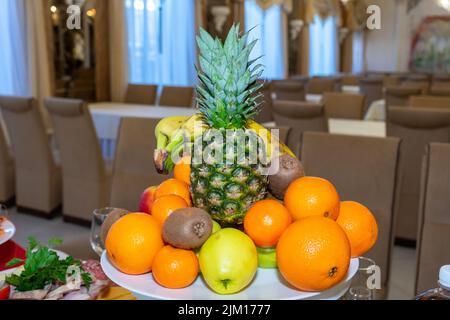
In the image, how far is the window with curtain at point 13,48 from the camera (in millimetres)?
4578

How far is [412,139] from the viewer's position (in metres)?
3.02

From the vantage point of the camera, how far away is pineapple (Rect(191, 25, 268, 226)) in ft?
2.44

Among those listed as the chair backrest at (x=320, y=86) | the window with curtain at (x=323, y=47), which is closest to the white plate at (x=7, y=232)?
the chair backrest at (x=320, y=86)

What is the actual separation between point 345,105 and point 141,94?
2.15m

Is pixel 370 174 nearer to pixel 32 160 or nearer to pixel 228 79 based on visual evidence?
pixel 228 79

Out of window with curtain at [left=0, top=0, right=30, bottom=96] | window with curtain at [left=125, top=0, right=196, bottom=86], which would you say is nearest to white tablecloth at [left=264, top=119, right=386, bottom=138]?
window with curtain at [left=0, top=0, right=30, bottom=96]

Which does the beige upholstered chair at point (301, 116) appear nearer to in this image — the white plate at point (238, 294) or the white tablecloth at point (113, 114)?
the white tablecloth at point (113, 114)

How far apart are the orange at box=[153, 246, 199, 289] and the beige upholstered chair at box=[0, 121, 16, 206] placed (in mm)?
3273

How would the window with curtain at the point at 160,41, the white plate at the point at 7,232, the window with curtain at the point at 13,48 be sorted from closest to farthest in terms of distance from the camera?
the white plate at the point at 7,232 < the window with curtain at the point at 13,48 < the window with curtain at the point at 160,41

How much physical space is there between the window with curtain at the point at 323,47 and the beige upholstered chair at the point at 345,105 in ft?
22.4

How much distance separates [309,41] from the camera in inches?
437

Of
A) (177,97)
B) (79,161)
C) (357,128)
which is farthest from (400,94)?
(79,161)

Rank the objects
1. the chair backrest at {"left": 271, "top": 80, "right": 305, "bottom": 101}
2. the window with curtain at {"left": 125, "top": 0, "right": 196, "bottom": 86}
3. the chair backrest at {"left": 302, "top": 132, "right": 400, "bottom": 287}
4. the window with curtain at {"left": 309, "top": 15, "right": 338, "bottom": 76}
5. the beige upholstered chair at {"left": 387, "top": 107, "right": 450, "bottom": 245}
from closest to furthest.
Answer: the chair backrest at {"left": 302, "top": 132, "right": 400, "bottom": 287}, the beige upholstered chair at {"left": 387, "top": 107, "right": 450, "bottom": 245}, the chair backrest at {"left": 271, "top": 80, "right": 305, "bottom": 101}, the window with curtain at {"left": 125, "top": 0, "right": 196, "bottom": 86}, the window with curtain at {"left": 309, "top": 15, "right": 338, "bottom": 76}

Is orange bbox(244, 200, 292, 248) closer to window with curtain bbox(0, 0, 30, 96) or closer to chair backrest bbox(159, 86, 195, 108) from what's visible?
window with curtain bbox(0, 0, 30, 96)
